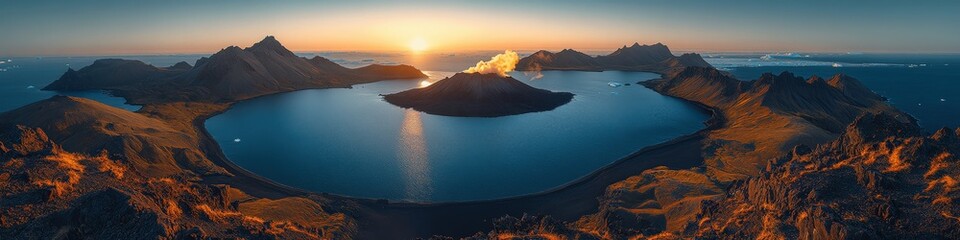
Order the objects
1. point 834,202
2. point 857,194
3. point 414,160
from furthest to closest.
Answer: point 414,160
point 857,194
point 834,202

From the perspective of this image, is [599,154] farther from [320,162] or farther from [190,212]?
[190,212]

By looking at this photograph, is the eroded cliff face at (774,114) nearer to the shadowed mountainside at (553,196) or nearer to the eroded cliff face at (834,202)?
the shadowed mountainside at (553,196)

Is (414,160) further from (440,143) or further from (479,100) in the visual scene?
(479,100)

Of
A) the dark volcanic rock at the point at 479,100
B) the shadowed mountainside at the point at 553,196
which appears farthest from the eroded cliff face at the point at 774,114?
the dark volcanic rock at the point at 479,100

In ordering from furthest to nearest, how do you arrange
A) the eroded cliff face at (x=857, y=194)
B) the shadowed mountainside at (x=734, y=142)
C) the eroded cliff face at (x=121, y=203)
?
the shadowed mountainside at (x=734, y=142) < the eroded cliff face at (x=121, y=203) < the eroded cliff face at (x=857, y=194)

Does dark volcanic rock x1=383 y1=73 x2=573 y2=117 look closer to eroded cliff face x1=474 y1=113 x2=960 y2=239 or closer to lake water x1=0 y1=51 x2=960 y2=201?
lake water x1=0 y1=51 x2=960 y2=201

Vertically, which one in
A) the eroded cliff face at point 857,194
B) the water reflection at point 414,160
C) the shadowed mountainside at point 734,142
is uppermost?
the eroded cliff face at point 857,194

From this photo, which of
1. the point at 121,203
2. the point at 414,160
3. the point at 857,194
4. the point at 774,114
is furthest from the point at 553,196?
the point at 774,114
